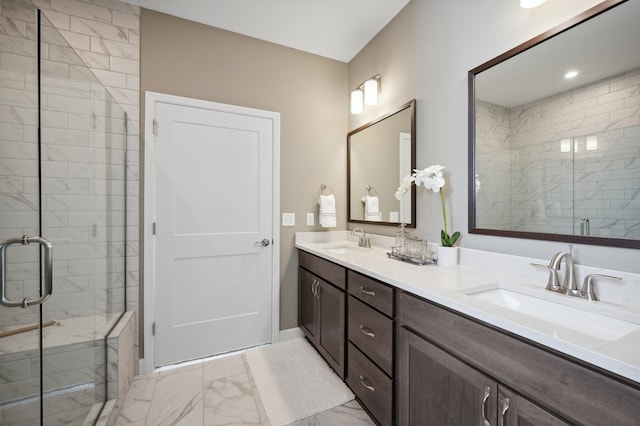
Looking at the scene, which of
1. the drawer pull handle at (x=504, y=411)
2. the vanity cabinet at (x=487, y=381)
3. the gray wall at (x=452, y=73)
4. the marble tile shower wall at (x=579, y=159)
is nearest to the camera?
the vanity cabinet at (x=487, y=381)

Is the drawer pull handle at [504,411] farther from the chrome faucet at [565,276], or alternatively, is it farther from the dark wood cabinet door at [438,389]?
the chrome faucet at [565,276]

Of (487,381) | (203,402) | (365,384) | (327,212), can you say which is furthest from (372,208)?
(203,402)

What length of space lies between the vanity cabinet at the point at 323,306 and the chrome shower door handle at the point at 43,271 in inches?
56.5

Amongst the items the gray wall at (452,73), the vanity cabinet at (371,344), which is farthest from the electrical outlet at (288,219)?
the vanity cabinet at (371,344)

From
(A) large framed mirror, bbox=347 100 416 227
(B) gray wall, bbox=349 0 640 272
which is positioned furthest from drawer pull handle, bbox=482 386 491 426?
(A) large framed mirror, bbox=347 100 416 227

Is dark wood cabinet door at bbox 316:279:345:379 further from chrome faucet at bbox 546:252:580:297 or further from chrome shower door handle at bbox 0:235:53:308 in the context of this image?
chrome shower door handle at bbox 0:235:53:308

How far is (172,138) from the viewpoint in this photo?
2.08 m

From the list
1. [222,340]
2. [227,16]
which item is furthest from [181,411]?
[227,16]

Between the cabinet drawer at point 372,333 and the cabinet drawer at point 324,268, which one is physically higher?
the cabinet drawer at point 324,268

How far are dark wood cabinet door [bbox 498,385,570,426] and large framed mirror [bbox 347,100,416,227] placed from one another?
47.1 inches

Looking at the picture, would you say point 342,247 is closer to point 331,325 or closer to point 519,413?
point 331,325

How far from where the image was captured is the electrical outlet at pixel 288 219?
8.11 ft

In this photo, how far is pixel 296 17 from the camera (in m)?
2.11

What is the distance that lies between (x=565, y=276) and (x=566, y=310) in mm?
142
